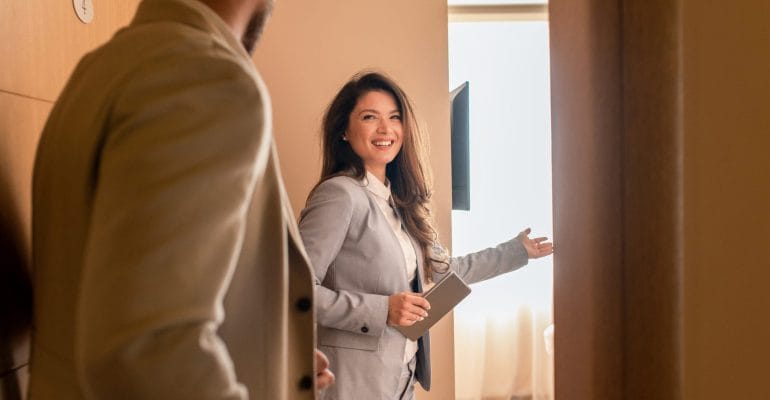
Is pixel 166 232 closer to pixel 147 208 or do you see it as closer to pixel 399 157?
pixel 147 208

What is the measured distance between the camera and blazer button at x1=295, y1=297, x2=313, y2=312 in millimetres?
776

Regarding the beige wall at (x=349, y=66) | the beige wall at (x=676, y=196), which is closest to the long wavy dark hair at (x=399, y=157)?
the beige wall at (x=349, y=66)

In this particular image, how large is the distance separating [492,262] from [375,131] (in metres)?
0.64

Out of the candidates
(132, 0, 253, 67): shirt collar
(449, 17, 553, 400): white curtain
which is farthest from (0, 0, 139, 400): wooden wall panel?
(449, 17, 553, 400): white curtain

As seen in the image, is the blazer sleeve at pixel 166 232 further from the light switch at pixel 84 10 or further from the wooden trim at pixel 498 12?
the wooden trim at pixel 498 12

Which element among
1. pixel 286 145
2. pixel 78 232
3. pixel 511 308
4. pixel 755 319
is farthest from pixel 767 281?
pixel 511 308

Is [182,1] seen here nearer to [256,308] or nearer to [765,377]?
[256,308]

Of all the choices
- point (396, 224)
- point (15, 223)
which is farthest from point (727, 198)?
point (396, 224)

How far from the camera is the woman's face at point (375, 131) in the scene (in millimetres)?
1985

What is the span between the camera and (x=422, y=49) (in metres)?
2.62

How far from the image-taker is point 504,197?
3.39m

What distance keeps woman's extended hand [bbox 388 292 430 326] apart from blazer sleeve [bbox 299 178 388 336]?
2 cm

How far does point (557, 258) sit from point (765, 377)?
141 mm

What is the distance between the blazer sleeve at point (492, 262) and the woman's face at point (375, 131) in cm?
46
